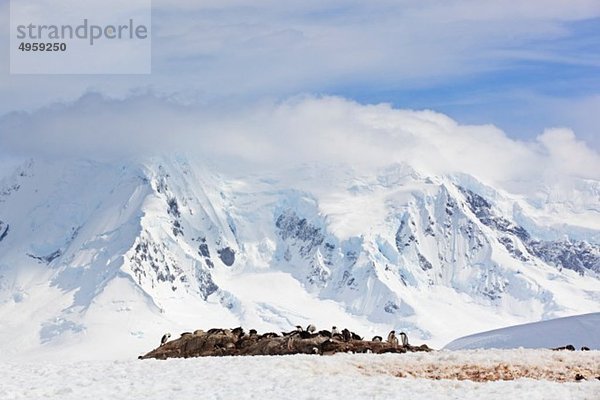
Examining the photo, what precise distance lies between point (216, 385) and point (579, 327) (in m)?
15.2

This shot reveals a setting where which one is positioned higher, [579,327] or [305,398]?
[579,327]

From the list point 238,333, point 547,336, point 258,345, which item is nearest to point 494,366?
point 258,345

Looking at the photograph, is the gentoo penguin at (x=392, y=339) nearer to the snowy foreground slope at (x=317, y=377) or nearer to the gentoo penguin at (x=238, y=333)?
the snowy foreground slope at (x=317, y=377)

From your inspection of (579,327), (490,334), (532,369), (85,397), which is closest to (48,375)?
(85,397)

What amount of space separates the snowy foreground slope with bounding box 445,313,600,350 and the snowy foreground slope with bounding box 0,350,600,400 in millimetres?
5463

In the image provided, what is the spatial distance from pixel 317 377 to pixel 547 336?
38.7ft

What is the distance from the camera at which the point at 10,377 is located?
2534 cm

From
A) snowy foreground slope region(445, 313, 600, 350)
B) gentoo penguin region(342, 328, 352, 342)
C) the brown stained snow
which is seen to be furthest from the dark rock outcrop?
snowy foreground slope region(445, 313, 600, 350)

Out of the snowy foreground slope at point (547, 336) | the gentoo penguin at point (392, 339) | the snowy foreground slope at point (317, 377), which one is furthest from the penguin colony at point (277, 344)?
the snowy foreground slope at point (547, 336)

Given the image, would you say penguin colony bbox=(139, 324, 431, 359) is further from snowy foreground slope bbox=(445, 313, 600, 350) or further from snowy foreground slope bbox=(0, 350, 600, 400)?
snowy foreground slope bbox=(445, 313, 600, 350)

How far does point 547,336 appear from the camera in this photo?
3381 centimetres

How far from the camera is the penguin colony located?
1180 inches

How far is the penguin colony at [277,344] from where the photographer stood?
30.0m

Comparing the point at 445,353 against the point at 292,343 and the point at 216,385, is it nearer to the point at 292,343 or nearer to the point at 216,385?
the point at 292,343
